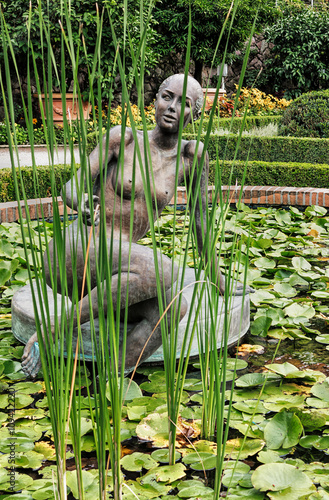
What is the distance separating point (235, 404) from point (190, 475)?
408mm

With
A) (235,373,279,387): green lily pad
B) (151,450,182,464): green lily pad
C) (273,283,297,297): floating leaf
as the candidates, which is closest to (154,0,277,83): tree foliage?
(273,283,297,297): floating leaf

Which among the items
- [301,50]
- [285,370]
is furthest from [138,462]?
[301,50]

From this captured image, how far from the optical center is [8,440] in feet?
5.16

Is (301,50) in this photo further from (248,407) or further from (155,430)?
(155,430)

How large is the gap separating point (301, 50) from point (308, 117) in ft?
34.3

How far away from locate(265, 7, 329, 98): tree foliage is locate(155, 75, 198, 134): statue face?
16446 millimetres

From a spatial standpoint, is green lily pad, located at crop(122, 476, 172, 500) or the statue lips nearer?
green lily pad, located at crop(122, 476, 172, 500)

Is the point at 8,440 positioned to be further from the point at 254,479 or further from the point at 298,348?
the point at 298,348

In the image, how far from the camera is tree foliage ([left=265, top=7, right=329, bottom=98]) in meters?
17.2

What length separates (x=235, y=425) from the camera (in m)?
1.66

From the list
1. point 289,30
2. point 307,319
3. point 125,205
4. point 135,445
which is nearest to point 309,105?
point 307,319

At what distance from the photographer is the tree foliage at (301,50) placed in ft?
56.4

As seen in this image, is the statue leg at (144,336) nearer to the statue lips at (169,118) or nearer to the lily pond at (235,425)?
the lily pond at (235,425)

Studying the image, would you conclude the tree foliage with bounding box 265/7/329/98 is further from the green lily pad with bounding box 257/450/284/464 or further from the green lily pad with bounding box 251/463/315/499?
the green lily pad with bounding box 251/463/315/499
